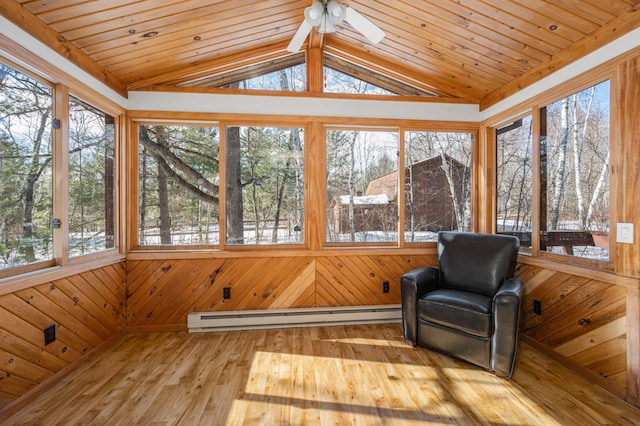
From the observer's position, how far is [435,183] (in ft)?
11.9

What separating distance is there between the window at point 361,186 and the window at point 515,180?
44.6 inches

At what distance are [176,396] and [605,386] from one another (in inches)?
117

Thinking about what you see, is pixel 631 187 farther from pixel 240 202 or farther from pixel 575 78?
pixel 240 202

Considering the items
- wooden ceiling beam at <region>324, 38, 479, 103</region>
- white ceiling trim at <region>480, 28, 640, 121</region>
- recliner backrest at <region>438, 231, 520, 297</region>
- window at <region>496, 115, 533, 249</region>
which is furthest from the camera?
wooden ceiling beam at <region>324, 38, 479, 103</region>

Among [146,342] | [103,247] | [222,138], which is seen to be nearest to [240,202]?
[222,138]

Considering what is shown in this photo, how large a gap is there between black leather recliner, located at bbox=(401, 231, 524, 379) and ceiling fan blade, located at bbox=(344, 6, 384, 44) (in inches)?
79.6

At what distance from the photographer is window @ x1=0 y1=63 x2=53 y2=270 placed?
1.96 metres

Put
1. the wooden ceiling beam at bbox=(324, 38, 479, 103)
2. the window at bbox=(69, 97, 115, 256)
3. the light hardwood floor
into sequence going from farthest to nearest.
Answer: the wooden ceiling beam at bbox=(324, 38, 479, 103)
the window at bbox=(69, 97, 115, 256)
the light hardwood floor

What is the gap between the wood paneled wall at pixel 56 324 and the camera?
194 cm

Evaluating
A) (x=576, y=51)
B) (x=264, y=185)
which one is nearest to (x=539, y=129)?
(x=576, y=51)

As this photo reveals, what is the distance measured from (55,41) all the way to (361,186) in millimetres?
2899

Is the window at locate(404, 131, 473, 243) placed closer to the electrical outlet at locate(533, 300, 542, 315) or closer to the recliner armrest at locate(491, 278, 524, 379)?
the electrical outlet at locate(533, 300, 542, 315)

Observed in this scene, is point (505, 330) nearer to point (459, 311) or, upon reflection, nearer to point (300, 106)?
point (459, 311)

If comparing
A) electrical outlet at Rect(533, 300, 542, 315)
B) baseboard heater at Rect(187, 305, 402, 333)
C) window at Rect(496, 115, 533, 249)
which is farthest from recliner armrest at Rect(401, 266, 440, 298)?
window at Rect(496, 115, 533, 249)
